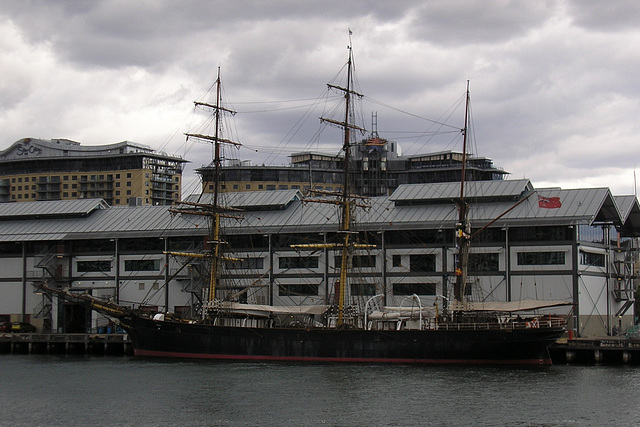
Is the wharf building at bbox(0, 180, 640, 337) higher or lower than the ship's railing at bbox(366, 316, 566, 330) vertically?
higher

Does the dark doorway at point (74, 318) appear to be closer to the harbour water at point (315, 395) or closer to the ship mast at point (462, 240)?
the harbour water at point (315, 395)

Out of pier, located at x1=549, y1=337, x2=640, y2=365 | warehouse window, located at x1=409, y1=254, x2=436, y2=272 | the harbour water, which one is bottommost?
the harbour water

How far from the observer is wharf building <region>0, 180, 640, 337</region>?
84375 mm

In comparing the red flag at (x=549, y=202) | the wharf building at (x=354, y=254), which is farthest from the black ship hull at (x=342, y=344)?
the red flag at (x=549, y=202)

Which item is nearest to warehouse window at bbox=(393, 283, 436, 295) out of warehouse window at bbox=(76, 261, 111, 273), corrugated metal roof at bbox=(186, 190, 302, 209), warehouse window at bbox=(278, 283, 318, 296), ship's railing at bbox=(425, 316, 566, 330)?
warehouse window at bbox=(278, 283, 318, 296)

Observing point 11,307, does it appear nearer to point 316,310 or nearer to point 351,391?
point 316,310

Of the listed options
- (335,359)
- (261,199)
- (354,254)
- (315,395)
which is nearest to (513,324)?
(335,359)

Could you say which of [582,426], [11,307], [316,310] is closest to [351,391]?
[582,426]

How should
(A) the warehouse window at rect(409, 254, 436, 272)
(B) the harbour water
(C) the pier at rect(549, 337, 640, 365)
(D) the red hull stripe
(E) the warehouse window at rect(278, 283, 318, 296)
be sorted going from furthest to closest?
(E) the warehouse window at rect(278, 283, 318, 296), (A) the warehouse window at rect(409, 254, 436, 272), (D) the red hull stripe, (C) the pier at rect(549, 337, 640, 365), (B) the harbour water

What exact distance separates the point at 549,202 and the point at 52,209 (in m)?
58.9

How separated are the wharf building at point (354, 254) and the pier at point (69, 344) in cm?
620

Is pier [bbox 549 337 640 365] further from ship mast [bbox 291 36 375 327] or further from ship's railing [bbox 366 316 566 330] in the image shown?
ship mast [bbox 291 36 375 327]

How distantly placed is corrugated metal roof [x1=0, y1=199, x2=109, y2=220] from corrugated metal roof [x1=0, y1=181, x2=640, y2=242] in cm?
62

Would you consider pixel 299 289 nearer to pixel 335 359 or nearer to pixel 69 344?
pixel 335 359
